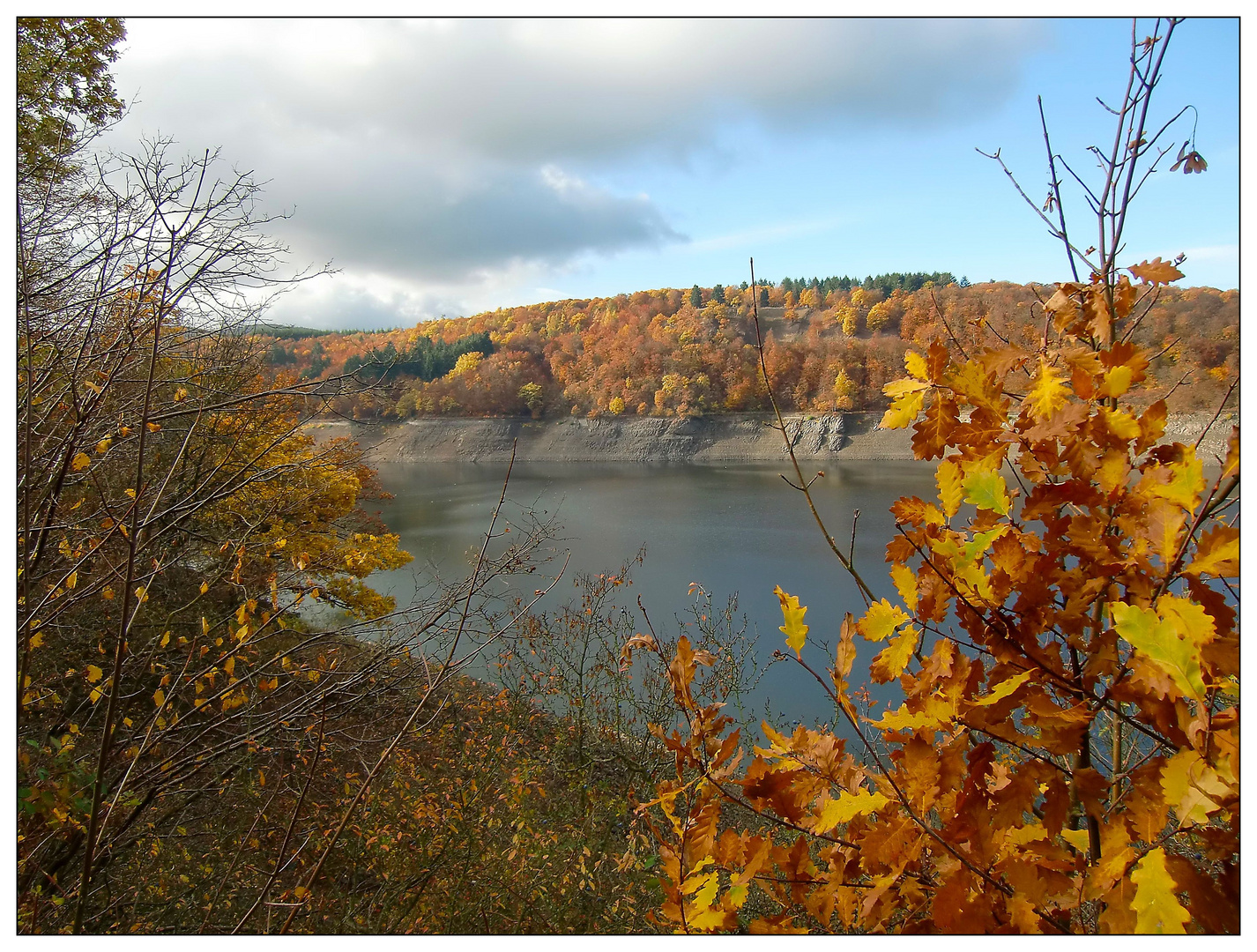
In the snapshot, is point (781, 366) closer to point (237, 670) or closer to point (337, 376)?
point (237, 670)

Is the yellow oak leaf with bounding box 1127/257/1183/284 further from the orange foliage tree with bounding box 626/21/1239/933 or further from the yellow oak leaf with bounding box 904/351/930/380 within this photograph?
the yellow oak leaf with bounding box 904/351/930/380

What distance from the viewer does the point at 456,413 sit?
129 ft

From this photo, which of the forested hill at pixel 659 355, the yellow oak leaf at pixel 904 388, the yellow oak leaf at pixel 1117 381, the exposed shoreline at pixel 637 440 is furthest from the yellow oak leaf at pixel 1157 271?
the exposed shoreline at pixel 637 440

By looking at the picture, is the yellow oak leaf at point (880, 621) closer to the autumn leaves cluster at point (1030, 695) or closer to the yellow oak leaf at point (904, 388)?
the autumn leaves cluster at point (1030, 695)

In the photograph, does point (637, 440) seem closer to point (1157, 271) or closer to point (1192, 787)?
point (1157, 271)

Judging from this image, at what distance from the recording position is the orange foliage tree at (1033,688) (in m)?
0.64

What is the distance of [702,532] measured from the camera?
19.6 m

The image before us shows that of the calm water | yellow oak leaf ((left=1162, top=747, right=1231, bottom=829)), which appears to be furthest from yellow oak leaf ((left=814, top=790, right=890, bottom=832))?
the calm water

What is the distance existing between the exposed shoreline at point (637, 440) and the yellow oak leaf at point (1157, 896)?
115 ft

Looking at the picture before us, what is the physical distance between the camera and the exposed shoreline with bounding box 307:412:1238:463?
122 feet

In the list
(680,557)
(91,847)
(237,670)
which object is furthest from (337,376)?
(680,557)

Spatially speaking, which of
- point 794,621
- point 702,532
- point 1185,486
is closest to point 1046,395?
point 1185,486

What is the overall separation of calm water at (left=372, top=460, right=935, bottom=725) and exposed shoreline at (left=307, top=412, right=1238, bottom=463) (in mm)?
2308

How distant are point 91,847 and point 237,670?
5331 millimetres
